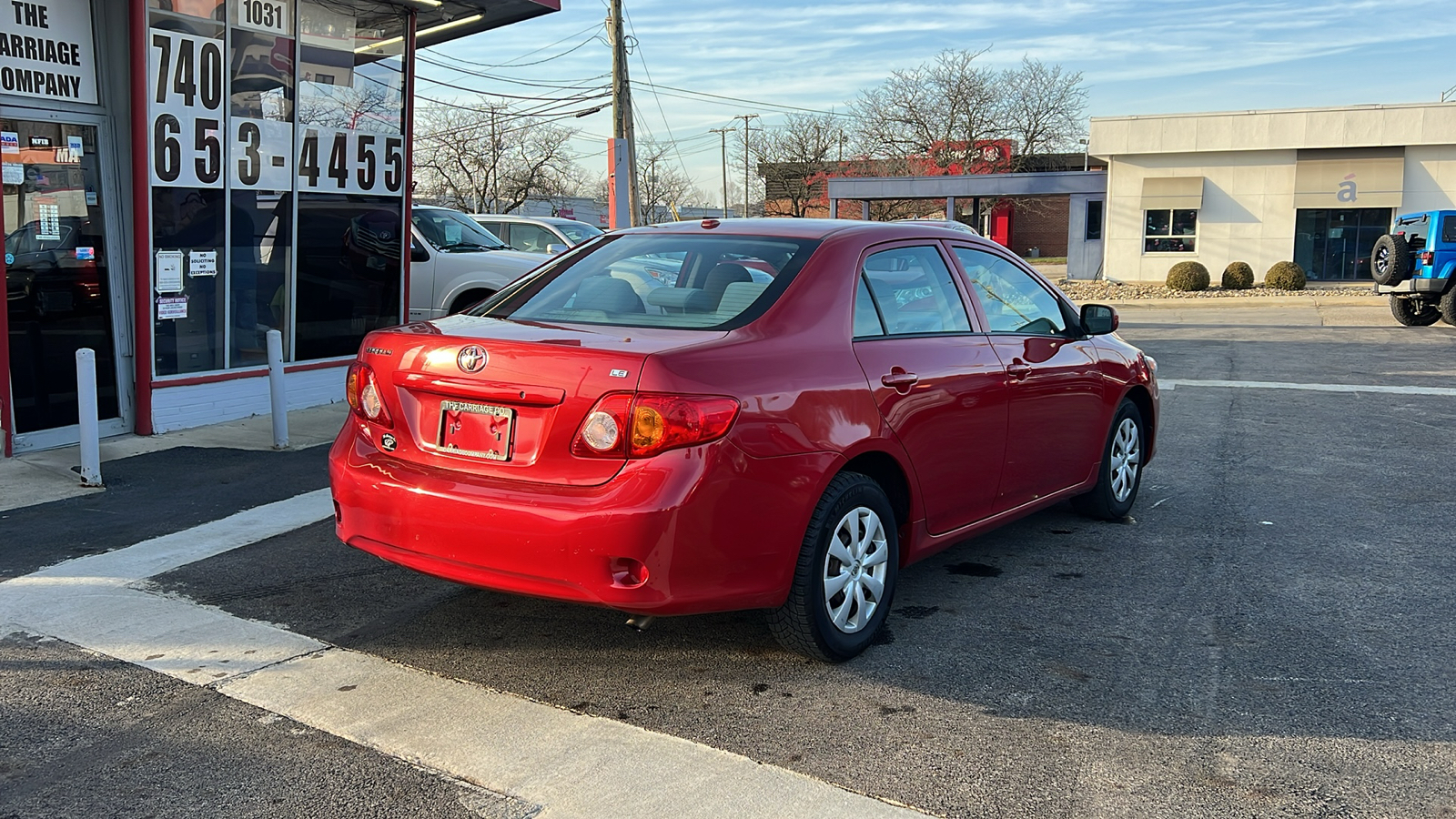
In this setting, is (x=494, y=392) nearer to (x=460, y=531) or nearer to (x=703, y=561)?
(x=460, y=531)

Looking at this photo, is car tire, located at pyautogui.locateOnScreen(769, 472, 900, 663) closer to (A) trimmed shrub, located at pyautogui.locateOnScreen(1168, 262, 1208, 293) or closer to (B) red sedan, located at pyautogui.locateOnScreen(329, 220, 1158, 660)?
(B) red sedan, located at pyautogui.locateOnScreen(329, 220, 1158, 660)

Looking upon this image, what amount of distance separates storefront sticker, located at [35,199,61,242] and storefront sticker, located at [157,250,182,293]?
2.43 ft

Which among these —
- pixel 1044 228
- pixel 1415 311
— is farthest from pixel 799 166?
pixel 1415 311

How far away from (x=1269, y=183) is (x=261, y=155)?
33.3 metres

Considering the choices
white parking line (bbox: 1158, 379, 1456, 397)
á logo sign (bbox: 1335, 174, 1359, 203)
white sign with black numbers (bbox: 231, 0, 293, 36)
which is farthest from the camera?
á logo sign (bbox: 1335, 174, 1359, 203)

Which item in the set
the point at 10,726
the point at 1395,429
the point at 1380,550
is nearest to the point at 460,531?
the point at 10,726

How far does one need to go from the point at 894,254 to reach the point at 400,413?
2.14 metres

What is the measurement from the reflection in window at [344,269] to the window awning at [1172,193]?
30738 mm

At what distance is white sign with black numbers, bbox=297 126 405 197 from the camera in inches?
401

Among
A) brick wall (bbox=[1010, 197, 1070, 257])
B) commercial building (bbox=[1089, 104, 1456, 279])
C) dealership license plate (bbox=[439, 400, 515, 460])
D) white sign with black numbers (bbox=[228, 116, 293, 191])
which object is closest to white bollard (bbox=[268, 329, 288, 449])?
white sign with black numbers (bbox=[228, 116, 293, 191])

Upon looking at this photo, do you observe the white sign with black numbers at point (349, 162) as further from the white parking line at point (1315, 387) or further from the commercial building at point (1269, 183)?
the commercial building at point (1269, 183)

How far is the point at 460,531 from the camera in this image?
3893mm

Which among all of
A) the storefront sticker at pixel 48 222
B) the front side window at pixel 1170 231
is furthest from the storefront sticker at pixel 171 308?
the front side window at pixel 1170 231

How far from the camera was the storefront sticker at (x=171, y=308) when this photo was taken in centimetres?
898
